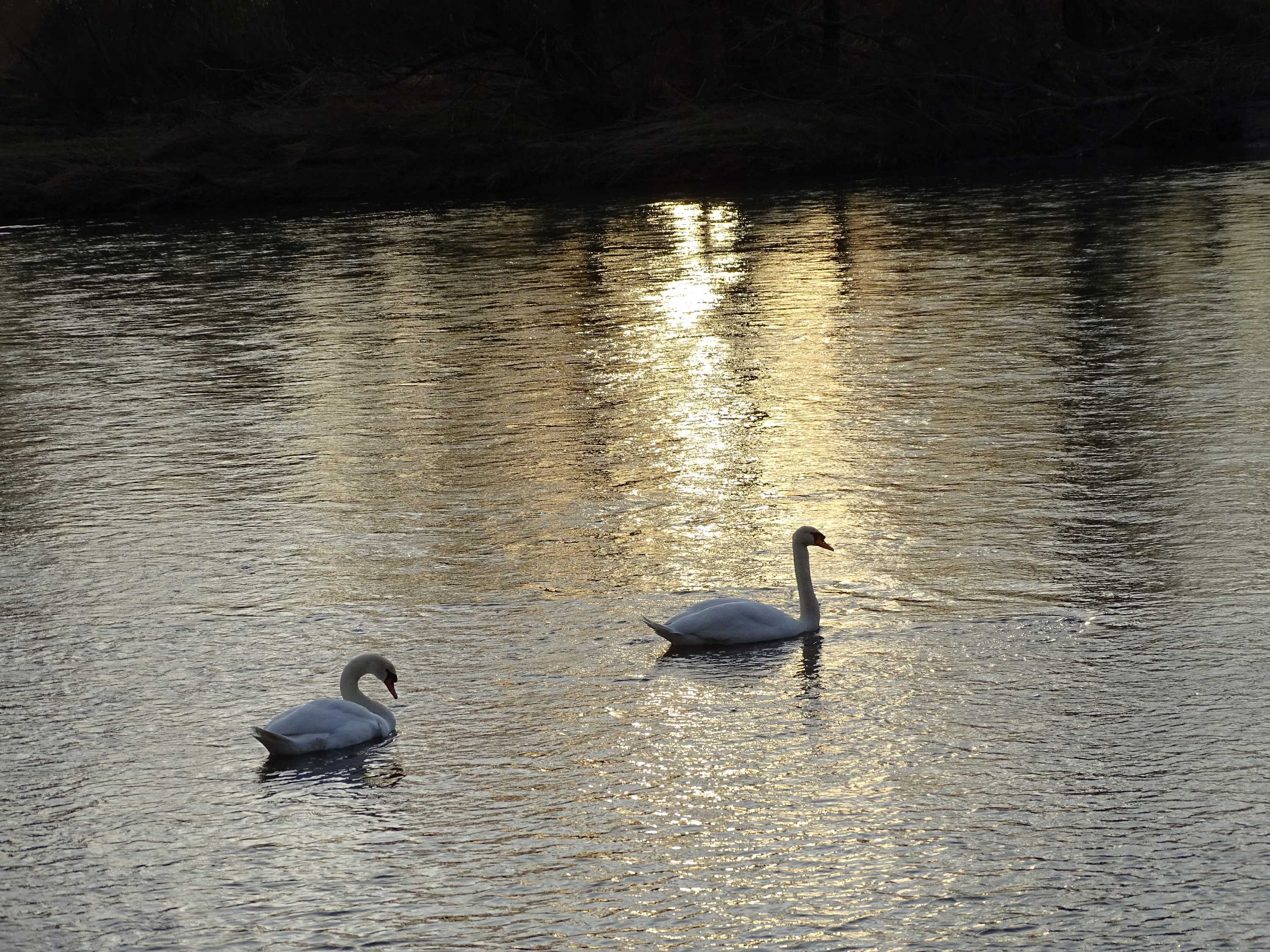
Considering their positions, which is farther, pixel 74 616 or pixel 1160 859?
pixel 74 616

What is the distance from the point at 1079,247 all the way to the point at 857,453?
9699 mm

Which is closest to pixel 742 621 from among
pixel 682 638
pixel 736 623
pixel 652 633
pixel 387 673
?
pixel 736 623

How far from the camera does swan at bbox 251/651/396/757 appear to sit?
248 inches

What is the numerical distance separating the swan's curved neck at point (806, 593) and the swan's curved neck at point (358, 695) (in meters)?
1.81

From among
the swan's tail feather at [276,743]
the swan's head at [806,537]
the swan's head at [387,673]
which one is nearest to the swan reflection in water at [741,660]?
the swan's head at [806,537]

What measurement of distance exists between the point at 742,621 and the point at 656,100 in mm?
27924

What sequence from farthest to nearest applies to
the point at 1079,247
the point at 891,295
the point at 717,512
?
the point at 1079,247 → the point at 891,295 → the point at 717,512

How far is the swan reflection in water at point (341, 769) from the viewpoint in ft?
20.2

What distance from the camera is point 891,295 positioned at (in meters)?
16.8

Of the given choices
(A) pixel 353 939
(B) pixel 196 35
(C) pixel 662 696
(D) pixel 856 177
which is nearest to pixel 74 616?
(C) pixel 662 696

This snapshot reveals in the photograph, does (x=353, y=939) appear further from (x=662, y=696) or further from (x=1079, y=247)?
(x=1079, y=247)

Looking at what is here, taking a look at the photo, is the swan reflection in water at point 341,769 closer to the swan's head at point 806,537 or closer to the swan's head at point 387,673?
the swan's head at point 387,673

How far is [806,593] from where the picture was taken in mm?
7363

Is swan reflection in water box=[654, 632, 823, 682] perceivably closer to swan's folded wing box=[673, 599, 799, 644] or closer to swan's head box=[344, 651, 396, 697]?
swan's folded wing box=[673, 599, 799, 644]
